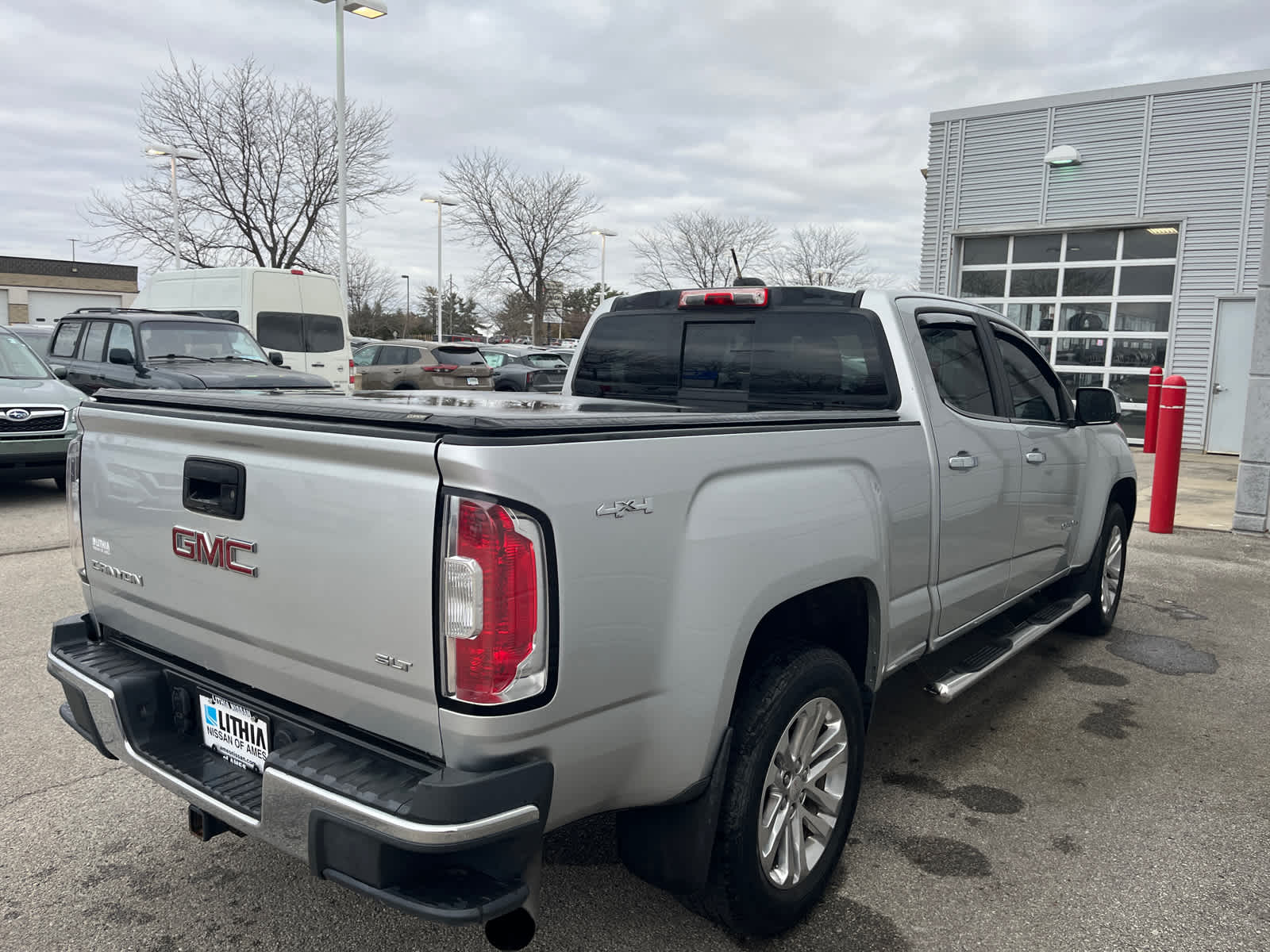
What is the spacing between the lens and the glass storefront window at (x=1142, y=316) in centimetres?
1565

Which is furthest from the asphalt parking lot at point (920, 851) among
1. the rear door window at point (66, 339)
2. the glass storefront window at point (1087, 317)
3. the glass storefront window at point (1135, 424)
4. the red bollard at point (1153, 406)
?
the glass storefront window at point (1087, 317)

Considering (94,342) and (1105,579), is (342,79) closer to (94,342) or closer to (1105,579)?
(94,342)

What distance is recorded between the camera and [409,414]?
6.33 ft

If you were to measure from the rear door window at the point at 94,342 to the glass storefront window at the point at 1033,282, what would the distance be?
14543 mm

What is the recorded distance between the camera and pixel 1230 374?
49.8 ft

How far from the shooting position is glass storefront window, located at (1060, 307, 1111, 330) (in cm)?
1611

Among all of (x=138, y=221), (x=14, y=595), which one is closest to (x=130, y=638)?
(x=14, y=595)

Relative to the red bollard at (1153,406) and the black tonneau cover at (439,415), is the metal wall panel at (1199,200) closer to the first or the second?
the red bollard at (1153,406)

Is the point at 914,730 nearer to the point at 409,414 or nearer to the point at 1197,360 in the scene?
the point at 409,414

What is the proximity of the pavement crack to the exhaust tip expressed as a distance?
2239 millimetres

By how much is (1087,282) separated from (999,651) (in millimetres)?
14520

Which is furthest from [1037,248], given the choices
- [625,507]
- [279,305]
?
[625,507]

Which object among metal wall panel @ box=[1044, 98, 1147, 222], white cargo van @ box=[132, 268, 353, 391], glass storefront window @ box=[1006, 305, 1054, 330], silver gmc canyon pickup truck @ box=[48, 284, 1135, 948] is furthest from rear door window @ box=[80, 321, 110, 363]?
metal wall panel @ box=[1044, 98, 1147, 222]

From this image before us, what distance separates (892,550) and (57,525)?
7.50 metres
